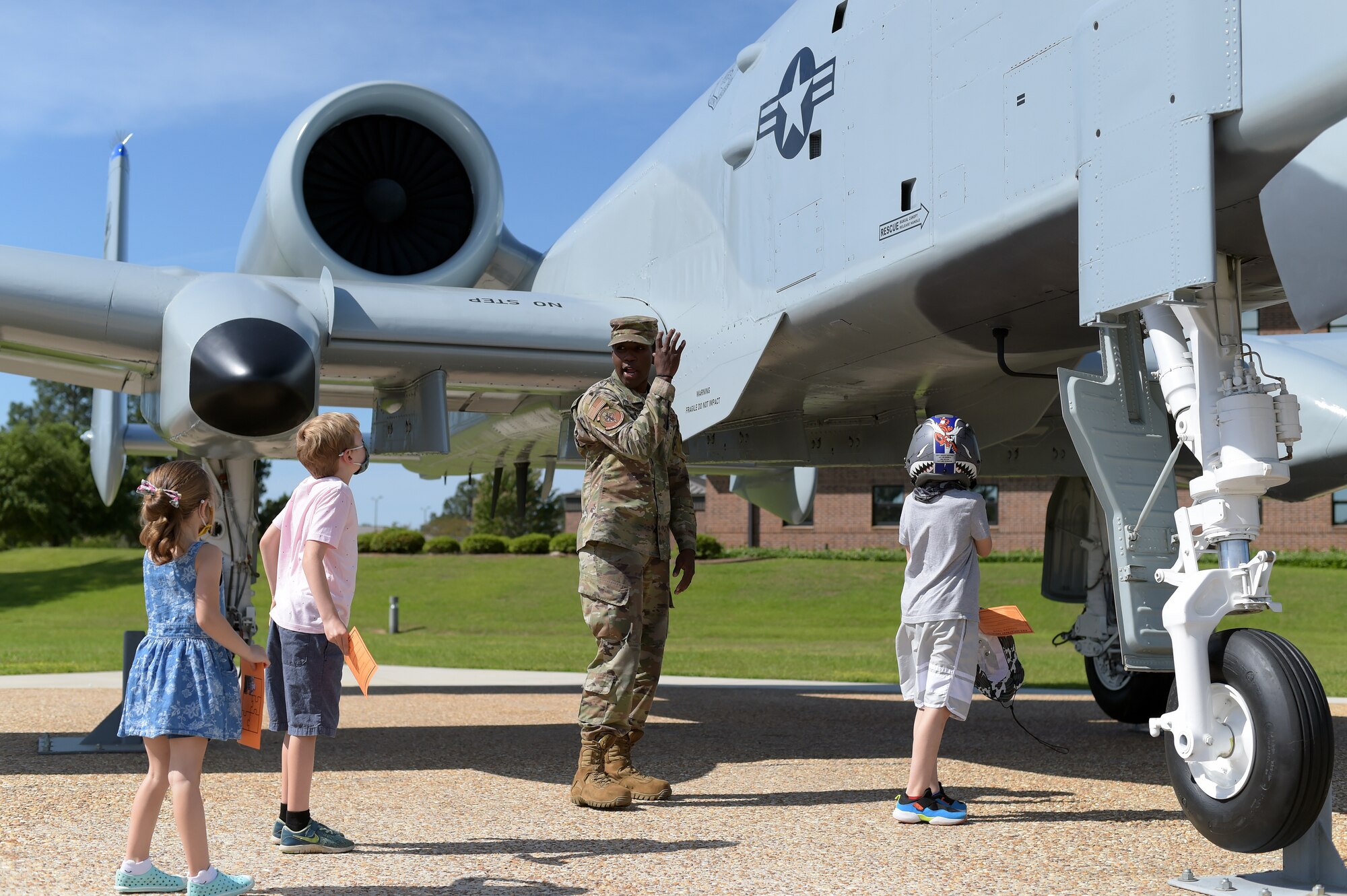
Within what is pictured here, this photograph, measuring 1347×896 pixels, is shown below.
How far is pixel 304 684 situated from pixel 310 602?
0.27 meters

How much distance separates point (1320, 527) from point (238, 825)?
1595 inches

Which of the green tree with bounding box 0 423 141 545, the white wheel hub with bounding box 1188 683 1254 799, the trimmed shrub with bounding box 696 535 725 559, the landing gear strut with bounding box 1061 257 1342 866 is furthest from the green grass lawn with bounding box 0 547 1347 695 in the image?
the green tree with bounding box 0 423 141 545

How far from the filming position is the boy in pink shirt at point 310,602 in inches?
154

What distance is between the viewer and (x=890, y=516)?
4412cm

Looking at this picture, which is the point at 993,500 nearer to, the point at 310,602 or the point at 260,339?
the point at 260,339

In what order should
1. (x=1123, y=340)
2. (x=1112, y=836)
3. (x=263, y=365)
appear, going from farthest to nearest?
(x=263, y=365)
(x=1112, y=836)
(x=1123, y=340)

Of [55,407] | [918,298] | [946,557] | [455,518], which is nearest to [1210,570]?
[946,557]

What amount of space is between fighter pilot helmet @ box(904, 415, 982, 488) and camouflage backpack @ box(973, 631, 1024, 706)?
79 centimetres

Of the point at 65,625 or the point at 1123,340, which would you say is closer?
the point at 1123,340

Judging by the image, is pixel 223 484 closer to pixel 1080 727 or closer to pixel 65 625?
pixel 1080 727

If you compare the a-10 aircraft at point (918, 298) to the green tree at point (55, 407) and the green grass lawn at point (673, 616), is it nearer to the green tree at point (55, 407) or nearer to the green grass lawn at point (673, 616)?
the green grass lawn at point (673, 616)

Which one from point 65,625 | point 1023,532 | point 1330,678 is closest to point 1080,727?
point 1330,678

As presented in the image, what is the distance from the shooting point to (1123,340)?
13.8 feet

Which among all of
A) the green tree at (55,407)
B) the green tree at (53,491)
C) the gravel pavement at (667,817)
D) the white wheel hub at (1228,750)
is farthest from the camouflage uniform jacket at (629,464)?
the green tree at (55,407)
